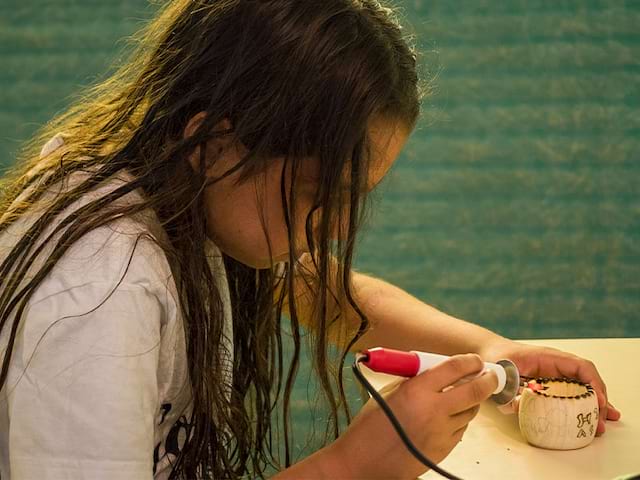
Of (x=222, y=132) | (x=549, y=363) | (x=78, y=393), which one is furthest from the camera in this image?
(x=549, y=363)

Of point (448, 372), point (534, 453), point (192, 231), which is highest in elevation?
point (192, 231)

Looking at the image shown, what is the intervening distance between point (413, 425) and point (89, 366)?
0.72 ft

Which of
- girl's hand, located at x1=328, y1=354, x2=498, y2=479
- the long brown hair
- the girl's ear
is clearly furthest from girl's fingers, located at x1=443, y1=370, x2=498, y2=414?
the girl's ear

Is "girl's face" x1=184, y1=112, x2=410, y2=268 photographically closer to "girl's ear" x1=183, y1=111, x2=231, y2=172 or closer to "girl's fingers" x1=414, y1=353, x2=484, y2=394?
"girl's ear" x1=183, y1=111, x2=231, y2=172

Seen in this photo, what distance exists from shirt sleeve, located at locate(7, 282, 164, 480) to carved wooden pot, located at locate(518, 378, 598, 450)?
314mm

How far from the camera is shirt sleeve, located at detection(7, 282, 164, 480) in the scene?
0.54 meters

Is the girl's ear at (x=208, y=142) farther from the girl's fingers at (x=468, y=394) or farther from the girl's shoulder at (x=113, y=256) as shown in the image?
the girl's fingers at (x=468, y=394)

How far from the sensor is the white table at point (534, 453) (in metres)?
0.67

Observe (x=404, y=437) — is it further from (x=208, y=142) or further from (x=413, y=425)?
(x=208, y=142)

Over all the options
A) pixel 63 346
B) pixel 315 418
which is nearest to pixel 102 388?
pixel 63 346

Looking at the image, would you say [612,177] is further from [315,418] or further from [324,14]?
[324,14]

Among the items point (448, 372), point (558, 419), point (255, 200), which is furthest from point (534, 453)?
point (255, 200)

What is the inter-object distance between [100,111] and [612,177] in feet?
3.36

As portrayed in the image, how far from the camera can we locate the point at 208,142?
660 mm
